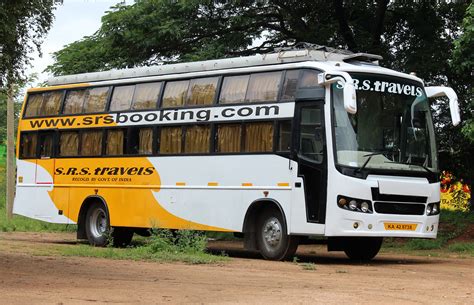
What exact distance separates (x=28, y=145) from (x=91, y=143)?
8.26 feet

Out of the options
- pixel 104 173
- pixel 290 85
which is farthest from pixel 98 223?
pixel 290 85

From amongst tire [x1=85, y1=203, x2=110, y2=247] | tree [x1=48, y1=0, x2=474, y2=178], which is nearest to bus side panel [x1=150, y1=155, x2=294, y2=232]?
tire [x1=85, y1=203, x2=110, y2=247]

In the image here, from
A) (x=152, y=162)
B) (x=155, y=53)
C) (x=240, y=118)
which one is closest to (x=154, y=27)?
(x=155, y=53)

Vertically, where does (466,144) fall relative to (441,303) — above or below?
above

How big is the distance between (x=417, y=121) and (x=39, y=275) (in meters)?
8.13

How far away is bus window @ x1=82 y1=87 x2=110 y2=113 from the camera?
22.8m

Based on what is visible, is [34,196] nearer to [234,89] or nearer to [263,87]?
[234,89]

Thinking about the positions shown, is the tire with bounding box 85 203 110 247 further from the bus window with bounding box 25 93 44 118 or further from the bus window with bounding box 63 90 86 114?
the bus window with bounding box 25 93 44 118

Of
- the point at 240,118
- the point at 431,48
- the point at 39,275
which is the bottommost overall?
the point at 39,275

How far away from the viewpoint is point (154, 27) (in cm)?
2745

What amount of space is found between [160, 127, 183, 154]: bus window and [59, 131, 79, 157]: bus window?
3.02 meters

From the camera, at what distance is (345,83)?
1700 cm

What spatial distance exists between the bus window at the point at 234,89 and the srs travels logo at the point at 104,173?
2.58 metres

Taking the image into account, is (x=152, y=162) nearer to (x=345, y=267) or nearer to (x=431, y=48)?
(x=345, y=267)
